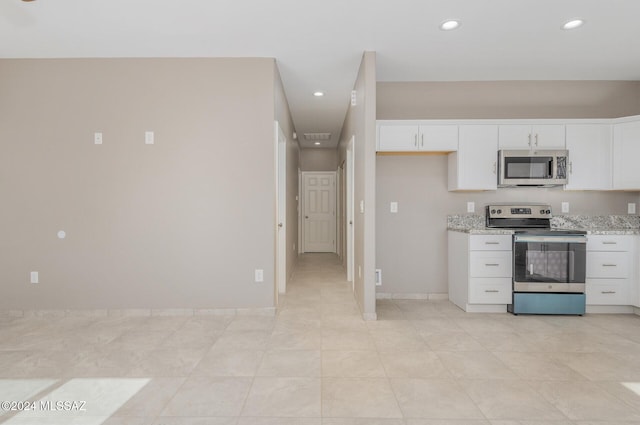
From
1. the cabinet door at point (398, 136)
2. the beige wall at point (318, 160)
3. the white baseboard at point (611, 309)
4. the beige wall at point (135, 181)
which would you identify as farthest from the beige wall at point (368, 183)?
the beige wall at point (318, 160)

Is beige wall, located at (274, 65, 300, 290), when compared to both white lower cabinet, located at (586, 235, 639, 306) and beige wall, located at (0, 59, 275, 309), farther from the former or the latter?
white lower cabinet, located at (586, 235, 639, 306)

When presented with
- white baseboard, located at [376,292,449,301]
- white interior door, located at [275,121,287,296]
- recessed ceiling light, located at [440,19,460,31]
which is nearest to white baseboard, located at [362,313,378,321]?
white baseboard, located at [376,292,449,301]

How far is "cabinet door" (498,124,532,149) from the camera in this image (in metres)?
3.64

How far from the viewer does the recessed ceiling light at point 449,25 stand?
8.98 ft

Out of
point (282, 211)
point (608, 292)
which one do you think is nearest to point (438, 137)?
point (282, 211)

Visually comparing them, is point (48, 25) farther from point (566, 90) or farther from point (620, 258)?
point (620, 258)

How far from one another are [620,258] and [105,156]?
17.3 feet

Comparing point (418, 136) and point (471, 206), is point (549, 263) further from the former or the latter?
point (418, 136)

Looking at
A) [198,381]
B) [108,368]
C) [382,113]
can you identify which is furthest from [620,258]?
[108,368]

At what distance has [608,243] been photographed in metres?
3.45

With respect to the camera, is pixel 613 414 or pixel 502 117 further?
pixel 502 117

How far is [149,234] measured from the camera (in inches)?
135

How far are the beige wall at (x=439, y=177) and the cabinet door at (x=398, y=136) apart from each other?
0.32 meters

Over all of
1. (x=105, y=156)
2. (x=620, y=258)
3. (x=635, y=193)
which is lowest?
(x=620, y=258)
